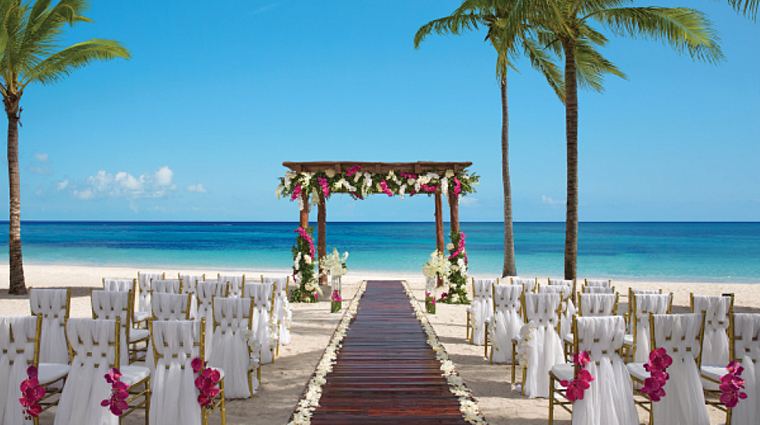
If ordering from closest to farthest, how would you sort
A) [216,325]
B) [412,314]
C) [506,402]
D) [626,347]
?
1. [506,402]
2. [216,325]
3. [626,347]
4. [412,314]

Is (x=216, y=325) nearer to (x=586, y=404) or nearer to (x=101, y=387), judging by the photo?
(x=101, y=387)

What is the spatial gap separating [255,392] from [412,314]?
4655 millimetres

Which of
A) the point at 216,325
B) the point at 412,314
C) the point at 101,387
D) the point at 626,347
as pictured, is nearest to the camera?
the point at 101,387

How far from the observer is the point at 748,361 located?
384 centimetres

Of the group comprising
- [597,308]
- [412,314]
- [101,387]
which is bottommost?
[412,314]

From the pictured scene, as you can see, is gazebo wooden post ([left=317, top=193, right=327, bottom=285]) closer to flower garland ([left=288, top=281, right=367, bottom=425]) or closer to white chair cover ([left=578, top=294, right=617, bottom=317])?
flower garland ([left=288, top=281, right=367, bottom=425])

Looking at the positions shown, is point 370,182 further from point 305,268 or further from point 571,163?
point 571,163

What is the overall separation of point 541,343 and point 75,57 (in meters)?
13.5

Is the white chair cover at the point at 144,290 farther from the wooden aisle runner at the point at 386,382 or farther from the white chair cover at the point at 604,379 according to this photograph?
the white chair cover at the point at 604,379

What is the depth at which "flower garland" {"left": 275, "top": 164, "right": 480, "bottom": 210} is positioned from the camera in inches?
435

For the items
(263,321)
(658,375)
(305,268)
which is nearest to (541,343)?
(658,375)

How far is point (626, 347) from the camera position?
17.6ft

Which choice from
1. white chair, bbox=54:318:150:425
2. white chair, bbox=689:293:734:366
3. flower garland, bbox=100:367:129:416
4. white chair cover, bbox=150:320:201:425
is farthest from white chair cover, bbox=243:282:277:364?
white chair, bbox=689:293:734:366

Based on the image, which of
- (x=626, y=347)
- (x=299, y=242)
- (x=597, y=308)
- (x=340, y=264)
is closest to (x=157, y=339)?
(x=597, y=308)
